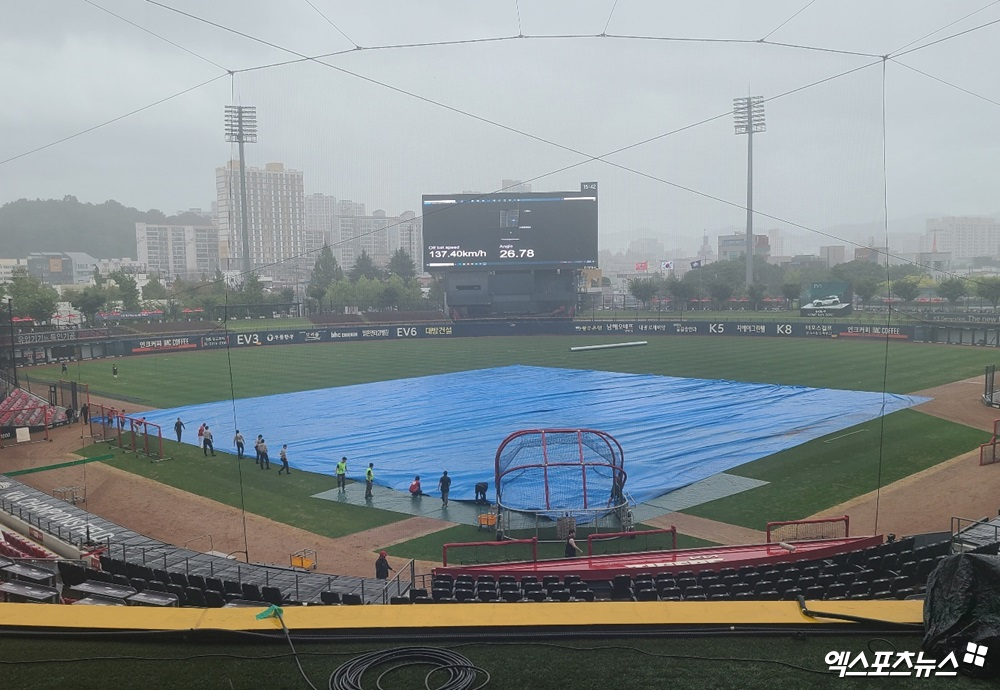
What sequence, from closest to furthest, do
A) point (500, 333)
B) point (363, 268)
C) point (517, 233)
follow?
point (517, 233)
point (500, 333)
point (363, 268)

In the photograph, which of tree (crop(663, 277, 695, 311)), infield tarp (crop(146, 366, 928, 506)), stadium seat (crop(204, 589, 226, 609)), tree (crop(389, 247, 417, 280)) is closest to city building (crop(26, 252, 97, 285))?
tree (crop(389, 247, 417, 280))

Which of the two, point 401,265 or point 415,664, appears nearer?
point 415,664

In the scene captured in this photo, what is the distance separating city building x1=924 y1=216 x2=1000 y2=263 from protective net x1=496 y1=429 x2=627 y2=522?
254ft

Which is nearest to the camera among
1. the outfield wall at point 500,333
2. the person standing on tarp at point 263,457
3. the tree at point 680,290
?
the person standing on tarp at point 263,457

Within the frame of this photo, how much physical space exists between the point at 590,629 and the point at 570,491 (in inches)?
500

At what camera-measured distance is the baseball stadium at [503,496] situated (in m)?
5.05

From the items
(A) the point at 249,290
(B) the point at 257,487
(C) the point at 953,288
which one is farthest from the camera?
(C) the point at 953,288

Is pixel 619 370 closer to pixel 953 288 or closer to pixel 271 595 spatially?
pixel 271 595

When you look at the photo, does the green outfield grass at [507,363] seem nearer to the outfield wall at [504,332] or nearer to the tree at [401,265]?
the outfield wall at [504,332]

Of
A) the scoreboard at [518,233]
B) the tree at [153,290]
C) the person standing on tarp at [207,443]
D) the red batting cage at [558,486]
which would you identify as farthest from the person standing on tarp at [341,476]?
the tree at [153,290]

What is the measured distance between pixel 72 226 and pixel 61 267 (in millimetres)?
13102

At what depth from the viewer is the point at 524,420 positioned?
89.1ft

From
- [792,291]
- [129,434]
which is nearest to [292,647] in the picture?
[129,434]

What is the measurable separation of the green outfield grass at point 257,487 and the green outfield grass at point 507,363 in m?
10.5
